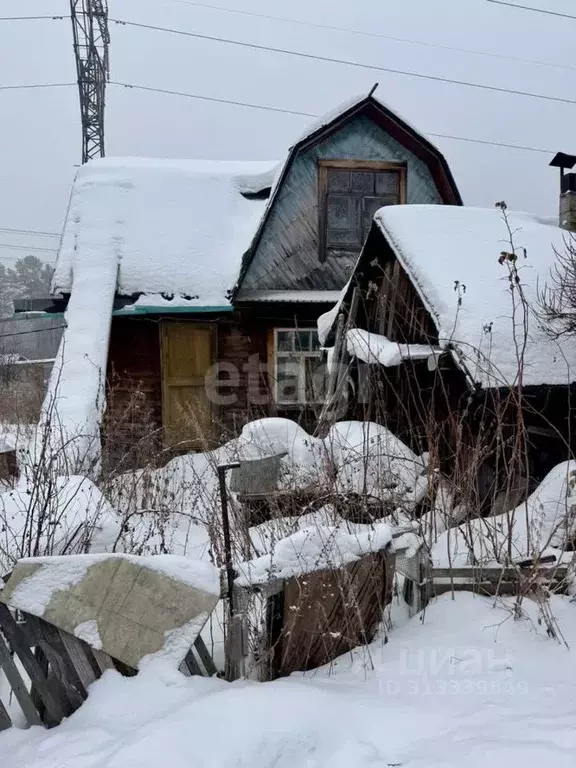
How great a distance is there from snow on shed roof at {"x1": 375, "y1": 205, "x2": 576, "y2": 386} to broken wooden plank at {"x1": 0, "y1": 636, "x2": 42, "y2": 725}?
315 centimetres

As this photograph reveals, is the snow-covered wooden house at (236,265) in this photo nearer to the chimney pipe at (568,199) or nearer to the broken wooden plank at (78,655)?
the chimney pipe at (568,199)

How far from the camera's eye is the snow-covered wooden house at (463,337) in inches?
172

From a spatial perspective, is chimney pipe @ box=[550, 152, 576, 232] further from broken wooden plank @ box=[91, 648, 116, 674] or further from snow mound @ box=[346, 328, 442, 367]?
broken wooden plank @ box=[91, 648, 116, 674]

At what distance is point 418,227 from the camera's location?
5582 mm

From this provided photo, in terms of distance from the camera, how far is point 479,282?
5.02m

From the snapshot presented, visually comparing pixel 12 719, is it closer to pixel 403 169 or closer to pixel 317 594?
pixel 317 594

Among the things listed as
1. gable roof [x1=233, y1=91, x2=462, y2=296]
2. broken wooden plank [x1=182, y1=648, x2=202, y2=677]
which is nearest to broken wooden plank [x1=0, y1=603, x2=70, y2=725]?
broken wooden plank [x1=182, y1=648, x2=202, y2=677]

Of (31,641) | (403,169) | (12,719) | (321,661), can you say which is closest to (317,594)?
(321,661)

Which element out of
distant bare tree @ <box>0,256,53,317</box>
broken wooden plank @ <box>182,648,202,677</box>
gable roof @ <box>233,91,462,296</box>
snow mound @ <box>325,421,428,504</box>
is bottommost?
broken wooden plank @ <box>182,648,202,677</box>

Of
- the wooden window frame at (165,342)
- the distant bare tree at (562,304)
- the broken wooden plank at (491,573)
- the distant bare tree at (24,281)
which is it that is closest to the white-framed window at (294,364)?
the wooden window frame at (165,342)

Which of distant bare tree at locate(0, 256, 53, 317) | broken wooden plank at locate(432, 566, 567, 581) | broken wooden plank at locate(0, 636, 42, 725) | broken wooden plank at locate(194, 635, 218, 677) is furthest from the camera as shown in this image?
distant bare tree at locate(0, 256, 53, 317)

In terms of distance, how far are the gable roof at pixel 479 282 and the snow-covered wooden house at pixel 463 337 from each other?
0.01 metres

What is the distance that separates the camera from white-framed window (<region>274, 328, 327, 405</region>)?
8.88m

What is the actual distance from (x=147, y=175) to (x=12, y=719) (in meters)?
8.93
